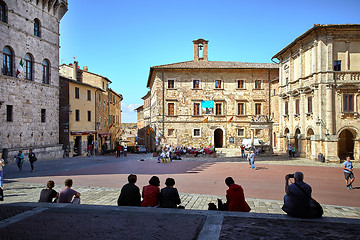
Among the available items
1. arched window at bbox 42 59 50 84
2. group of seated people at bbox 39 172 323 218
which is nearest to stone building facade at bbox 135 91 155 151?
arched window at bbox 42 59 50 84

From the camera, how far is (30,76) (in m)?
25.1

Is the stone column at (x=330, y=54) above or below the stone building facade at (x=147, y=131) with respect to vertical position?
above

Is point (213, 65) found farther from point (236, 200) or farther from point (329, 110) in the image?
point (236, 200)

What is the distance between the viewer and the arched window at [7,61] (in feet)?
72.9

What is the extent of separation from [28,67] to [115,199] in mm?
19426

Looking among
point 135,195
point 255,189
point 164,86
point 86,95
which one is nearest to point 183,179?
point 255,189

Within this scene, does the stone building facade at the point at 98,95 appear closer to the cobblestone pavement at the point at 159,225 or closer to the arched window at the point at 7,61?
the arched window at the point at 7,61

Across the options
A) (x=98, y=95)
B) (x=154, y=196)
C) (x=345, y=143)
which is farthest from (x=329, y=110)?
(x=98, y=95)

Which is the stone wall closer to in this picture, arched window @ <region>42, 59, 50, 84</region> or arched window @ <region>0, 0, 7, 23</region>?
arched window @ <region>42, 59, 50, 84</region>

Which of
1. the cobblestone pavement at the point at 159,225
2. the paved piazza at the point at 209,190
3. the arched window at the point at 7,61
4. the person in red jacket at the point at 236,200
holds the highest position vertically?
the arched window at the point at 7,61

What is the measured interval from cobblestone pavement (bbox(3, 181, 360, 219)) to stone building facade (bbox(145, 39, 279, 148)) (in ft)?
87.7

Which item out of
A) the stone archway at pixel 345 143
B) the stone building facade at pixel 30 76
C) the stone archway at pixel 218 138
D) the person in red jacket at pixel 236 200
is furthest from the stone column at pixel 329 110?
the stone building facade at pixel 30 76

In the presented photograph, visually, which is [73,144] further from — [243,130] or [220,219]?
[220,219]

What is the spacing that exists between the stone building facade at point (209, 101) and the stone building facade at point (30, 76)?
14.9 meters
